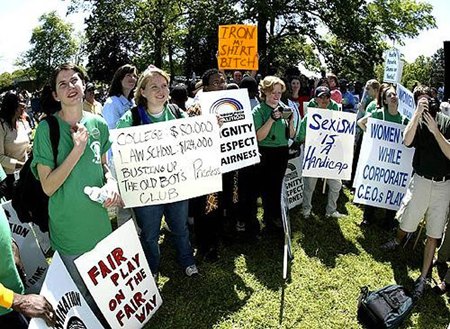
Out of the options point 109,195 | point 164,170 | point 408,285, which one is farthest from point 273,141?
point 109,195

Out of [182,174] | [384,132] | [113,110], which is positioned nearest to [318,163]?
[384,132]

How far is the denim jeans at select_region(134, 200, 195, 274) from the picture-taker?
3932 millimetres

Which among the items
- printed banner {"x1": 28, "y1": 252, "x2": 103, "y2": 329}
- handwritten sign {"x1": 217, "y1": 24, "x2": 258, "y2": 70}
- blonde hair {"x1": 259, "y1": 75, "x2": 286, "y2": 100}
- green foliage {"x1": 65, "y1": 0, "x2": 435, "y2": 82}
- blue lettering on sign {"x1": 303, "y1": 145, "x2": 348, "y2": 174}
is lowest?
printed banner {"x1": 28, "y1": 252, "x2": 103, "y2": 329}

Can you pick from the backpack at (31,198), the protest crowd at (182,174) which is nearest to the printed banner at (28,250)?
the protest crowd at (182,174)

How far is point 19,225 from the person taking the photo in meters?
3.74

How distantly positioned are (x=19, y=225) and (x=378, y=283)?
3.70 meters

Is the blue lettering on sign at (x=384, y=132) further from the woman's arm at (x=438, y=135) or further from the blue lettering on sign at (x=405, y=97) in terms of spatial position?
the woman's arm at (x=438, y=135)

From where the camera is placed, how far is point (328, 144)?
19.1 feet

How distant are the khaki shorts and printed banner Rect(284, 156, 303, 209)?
1.99m

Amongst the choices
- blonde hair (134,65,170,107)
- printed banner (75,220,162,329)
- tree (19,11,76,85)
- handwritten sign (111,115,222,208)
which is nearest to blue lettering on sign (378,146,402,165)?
handwritten sign (111,115,222,208)

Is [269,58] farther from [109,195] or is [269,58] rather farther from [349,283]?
[109,195]

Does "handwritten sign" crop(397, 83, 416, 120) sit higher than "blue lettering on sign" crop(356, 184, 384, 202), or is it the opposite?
"handwritten sign" crop(397, 83, 416, 120)

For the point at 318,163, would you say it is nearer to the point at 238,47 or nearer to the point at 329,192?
the point at 329,192

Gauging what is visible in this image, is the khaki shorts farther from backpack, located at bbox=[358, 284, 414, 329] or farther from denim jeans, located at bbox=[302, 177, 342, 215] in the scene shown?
denim jeans, located at bbox=[302, 177, 342, 215]
